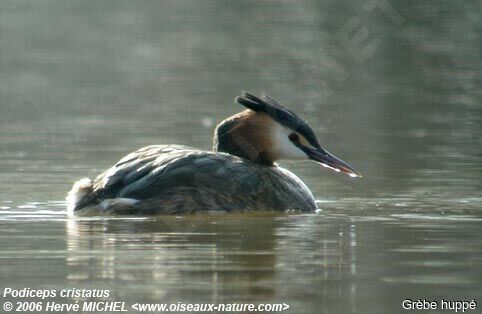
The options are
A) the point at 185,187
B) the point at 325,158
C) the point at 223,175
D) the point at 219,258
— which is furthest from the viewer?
the point at 325,158

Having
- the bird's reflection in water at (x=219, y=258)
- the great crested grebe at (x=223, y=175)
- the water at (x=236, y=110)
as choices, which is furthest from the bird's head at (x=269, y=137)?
the bird's reflection in water at (x=219, y=258)

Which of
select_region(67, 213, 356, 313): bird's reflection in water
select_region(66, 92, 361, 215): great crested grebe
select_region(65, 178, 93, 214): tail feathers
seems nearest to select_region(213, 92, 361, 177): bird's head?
select_region(66, 92, 361, 215): great crested grebe

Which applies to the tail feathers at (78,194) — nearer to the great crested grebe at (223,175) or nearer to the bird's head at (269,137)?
the great crested grebe at (223,175)

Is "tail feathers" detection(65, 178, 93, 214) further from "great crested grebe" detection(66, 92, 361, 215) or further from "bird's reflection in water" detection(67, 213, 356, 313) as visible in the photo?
"bird's reflection in water" detection(67, 213, 356, 313)

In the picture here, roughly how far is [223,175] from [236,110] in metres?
8.67

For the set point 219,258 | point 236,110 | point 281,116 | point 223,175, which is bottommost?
point 219,258

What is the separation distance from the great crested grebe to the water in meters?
0.20

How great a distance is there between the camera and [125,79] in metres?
25.7

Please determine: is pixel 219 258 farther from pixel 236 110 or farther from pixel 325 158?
pixel 236 110

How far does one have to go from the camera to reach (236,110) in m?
21.8

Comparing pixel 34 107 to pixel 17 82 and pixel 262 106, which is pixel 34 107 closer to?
pixel 17 82

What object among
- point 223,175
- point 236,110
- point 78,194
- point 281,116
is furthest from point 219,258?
point 236,110

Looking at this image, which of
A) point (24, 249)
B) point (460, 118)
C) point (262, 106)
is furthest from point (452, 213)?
point (460, 118)

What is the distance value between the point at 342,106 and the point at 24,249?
11.7 metres
